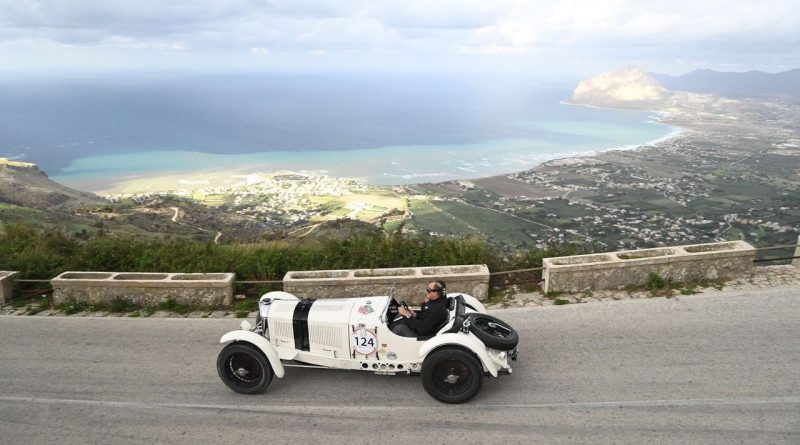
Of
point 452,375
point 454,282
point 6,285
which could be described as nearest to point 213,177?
point 6,285

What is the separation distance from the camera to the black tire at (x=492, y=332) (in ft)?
19.3

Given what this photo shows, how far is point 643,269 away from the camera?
890cm

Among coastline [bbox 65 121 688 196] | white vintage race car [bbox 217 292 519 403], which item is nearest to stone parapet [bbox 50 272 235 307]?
white vintage race car [bbox 217 292 519 403]

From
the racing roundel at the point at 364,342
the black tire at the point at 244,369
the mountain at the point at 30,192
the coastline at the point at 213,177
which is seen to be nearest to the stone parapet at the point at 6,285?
the black tire at the point at 244,369

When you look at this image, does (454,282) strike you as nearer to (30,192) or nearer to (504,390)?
(504,390)

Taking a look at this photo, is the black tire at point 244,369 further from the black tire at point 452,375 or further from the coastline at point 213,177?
the coastline at point 213,177

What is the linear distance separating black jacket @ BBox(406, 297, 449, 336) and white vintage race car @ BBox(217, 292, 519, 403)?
0.28 ft

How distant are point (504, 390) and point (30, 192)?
57910 millimetres

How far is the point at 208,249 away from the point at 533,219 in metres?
47.6

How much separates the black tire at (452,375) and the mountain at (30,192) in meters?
50.8

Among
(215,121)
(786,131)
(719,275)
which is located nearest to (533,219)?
(719,275)

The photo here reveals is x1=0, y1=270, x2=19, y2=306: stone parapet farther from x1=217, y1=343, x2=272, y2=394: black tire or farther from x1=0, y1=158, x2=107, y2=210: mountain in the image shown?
x1=0, y1=158, x2=107, y2=210: mountain

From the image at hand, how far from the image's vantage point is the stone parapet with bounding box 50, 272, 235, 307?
9195 millimetres

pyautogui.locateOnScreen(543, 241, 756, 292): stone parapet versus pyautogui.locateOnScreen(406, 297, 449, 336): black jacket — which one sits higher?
pyautogui.locateOnScreen(406, 297, 449, 336): black jacket
